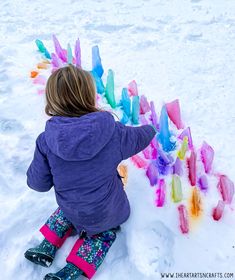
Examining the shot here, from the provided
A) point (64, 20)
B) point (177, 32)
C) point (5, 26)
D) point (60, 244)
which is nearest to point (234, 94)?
point (177, 32)

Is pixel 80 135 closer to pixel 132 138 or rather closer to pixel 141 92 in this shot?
pixel 132 138

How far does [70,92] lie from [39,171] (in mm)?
389

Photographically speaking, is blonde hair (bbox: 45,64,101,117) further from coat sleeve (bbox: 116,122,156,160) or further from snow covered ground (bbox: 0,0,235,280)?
snow covered ground (bbox: 0,0,235,280)

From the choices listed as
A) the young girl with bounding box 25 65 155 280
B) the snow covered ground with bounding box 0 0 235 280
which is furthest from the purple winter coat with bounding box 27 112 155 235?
the snow covered ground with bounding box 0 0 235 280

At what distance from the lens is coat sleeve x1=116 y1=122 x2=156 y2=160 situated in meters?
1.56

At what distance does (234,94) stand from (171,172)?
3.05 feet

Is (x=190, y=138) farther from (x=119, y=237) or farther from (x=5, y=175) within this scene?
(x=5, y=175)

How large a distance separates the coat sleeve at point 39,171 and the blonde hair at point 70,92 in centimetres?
17

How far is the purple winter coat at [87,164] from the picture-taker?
4.67ft

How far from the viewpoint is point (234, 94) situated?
104 inches

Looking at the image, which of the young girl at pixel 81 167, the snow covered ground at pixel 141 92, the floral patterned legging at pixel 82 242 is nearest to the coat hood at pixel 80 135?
the young girl at pixel 81 167

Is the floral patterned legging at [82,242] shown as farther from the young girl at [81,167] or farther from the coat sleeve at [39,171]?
the coat sleeve at [39,171]

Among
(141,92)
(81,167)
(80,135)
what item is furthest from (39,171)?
(141,92)

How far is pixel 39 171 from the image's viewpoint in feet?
5.37
